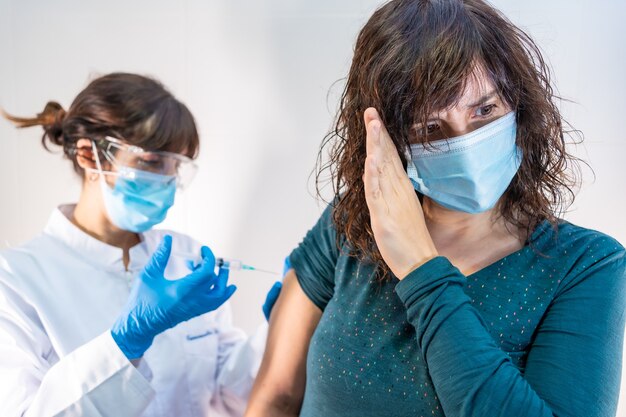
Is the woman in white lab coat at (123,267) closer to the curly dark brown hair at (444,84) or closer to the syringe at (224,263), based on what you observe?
the syringe at (224,263)

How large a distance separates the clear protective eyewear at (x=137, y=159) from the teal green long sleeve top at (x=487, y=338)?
0.82 metres

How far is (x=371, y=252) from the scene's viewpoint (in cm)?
111

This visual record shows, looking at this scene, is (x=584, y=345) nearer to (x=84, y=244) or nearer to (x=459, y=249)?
(x=459, y=249)

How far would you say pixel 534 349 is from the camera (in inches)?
35.9

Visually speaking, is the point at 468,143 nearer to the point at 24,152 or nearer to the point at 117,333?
the point at 117,333

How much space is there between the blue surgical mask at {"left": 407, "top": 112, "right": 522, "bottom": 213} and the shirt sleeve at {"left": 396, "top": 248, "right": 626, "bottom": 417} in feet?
0.50

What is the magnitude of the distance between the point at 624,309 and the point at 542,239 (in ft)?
0.53

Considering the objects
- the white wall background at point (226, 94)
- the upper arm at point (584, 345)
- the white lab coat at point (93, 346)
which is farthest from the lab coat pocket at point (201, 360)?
the upper arm at point (584, 345)

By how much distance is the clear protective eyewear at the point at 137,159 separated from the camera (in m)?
1.68

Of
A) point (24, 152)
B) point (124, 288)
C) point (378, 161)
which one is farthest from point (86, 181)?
point (378, 161)

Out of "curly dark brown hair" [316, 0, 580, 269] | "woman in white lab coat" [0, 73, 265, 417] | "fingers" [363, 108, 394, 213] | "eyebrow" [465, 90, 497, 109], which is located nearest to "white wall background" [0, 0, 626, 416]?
"woman in white lab coat" [0, 73, 265, 417]

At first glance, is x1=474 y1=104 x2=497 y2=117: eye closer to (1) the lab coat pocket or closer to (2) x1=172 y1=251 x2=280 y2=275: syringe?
(2) x1=172 y1=251 x2=280 y2=275: syringe

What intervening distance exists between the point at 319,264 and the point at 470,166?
1.24ft

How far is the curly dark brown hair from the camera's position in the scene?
949 millimetres
